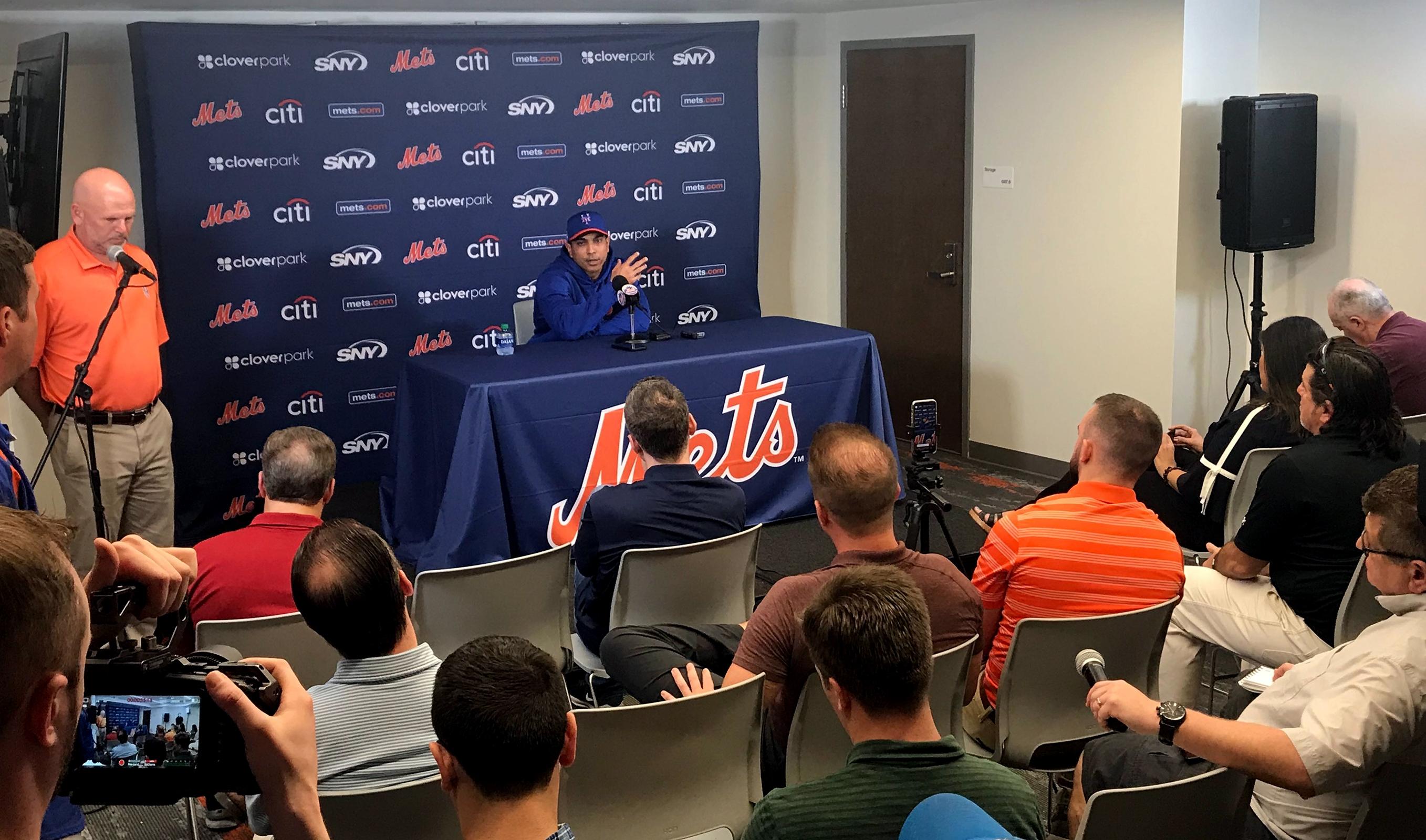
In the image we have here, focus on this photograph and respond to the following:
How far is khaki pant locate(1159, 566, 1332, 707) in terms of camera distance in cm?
329

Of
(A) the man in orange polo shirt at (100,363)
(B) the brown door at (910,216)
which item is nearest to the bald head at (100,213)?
(A) the man in orange polo shirt at (100,363)

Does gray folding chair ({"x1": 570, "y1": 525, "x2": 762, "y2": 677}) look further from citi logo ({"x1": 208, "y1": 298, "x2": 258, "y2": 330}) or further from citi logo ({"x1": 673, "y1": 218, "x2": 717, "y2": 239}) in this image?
citi logo ({"x1": 673, "y1": 218, "x2": 717, "y2": 239})

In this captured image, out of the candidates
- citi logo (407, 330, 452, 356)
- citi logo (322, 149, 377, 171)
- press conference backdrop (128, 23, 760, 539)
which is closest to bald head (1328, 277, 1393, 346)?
press conference backdrop (128, 23, 760, 539)

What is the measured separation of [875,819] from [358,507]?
16.0ft

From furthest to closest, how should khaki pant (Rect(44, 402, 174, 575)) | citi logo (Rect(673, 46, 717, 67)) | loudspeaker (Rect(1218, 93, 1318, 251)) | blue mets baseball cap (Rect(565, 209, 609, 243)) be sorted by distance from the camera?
1. citi logo (Rect(673, 46, 717, 67))
2. loudspeaker (Rect(1218, 93, 1318, 251))
3. blue mets baseball cap (Rect(565, 209, 609, 243))
4. khaki pant (Rect(44, 402, 174, 575))

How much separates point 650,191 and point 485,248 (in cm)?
101

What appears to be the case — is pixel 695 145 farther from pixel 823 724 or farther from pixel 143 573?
pixel 143 573

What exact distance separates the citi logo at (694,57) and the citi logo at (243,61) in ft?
6.80

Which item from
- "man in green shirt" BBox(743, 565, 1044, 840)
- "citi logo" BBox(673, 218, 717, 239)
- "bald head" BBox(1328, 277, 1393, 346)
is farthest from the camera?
"citi logo" BBox(673, 218, 717, 239)

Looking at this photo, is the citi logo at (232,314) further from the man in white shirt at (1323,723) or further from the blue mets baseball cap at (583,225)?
the man in white shirt at (1323,723)

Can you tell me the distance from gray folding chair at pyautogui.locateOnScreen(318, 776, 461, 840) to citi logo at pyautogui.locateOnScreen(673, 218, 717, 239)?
17.1 feet

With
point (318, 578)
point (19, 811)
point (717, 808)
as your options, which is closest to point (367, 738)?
point (318, 578)

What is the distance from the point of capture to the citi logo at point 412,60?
5930mm

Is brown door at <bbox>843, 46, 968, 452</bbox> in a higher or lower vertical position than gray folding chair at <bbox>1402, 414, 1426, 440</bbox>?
higher
